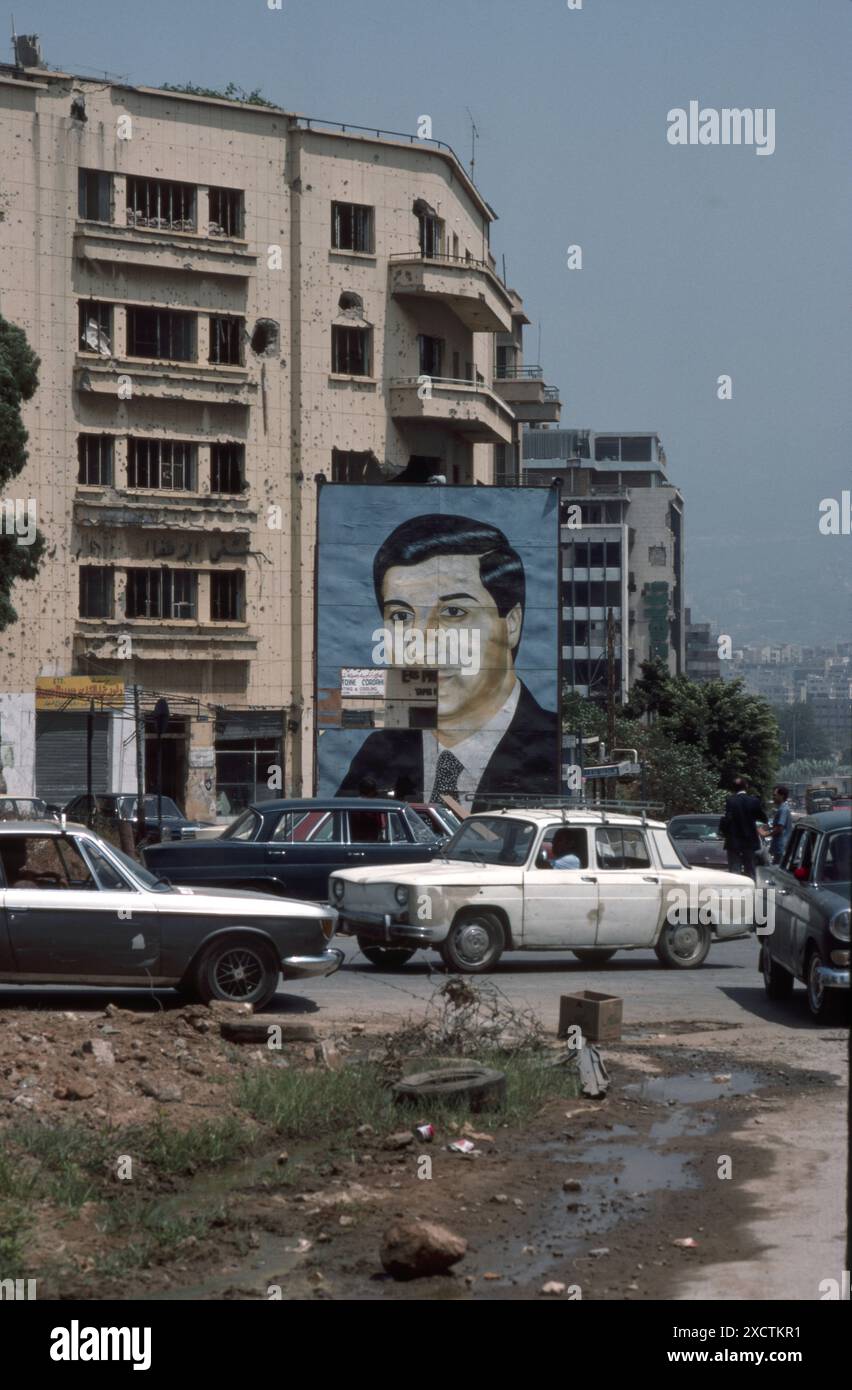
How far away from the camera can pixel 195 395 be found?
178ft

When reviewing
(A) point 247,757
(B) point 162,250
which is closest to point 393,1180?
(A) point 247,757

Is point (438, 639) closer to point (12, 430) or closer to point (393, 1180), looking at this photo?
point (12, 430)

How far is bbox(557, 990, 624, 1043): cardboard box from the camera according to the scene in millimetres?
12484

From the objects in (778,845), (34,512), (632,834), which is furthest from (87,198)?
(632,834)

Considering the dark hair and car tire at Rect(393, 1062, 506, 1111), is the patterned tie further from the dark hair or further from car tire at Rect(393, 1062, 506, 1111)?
car tire at Rect(393, 1062, 506, 1111)

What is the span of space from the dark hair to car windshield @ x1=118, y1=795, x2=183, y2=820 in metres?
12.9

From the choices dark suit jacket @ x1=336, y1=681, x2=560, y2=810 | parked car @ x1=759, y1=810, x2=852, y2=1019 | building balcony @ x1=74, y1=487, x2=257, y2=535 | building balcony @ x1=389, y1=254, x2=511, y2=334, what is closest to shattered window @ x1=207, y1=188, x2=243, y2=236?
building balcony @ x1=389, y1=254, x2=511, y2=334

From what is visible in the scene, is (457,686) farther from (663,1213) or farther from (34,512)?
(663,1213)

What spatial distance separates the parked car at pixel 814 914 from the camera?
41.9ft

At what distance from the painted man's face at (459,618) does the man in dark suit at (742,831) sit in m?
30.9

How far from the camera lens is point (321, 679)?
52.7 m

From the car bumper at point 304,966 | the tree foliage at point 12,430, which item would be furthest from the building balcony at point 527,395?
the car bumper at point 304,966

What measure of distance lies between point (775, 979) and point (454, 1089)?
587 centimetres
